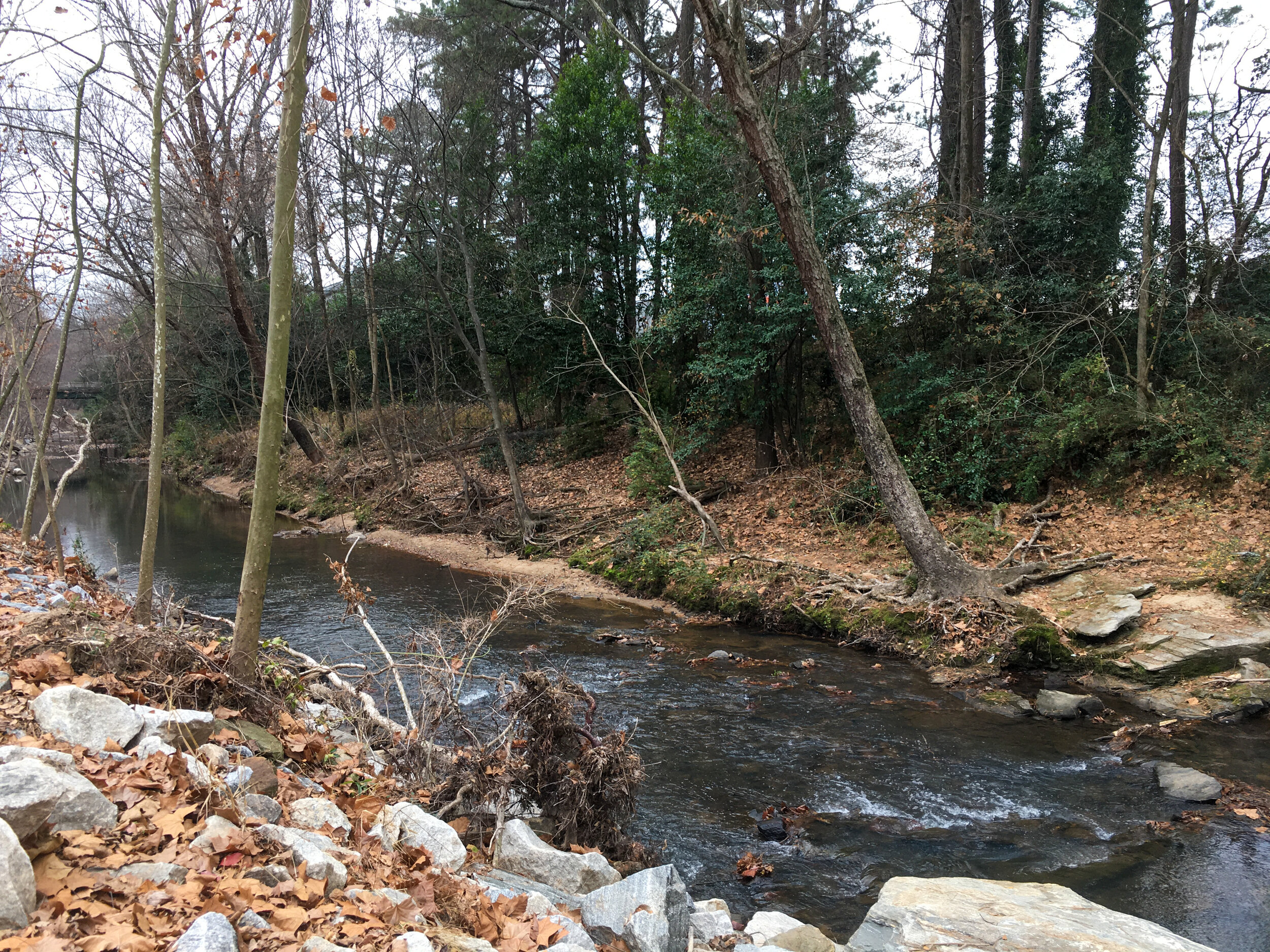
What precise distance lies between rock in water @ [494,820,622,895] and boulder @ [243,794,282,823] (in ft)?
4.15

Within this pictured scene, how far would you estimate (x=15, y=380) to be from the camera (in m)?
9.94

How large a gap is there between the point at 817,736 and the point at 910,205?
33.1 feet

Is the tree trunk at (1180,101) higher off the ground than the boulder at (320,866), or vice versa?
the tree trunk at (1180,101)

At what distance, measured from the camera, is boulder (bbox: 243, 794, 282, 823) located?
3.50 m

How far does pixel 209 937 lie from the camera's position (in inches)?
96.6

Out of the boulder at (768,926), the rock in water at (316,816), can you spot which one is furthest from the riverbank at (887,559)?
the rock in water at (316,816)

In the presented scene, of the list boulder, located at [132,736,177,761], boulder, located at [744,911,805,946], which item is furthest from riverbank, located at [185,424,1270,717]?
boulder, located at [132,736,177,761]

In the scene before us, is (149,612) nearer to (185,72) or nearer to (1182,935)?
(185,72)

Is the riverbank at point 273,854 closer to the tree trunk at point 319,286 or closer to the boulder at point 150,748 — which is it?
the boulder at point 150,748

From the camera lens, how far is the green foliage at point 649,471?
51.9ft

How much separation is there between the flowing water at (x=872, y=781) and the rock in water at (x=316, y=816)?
2.28m

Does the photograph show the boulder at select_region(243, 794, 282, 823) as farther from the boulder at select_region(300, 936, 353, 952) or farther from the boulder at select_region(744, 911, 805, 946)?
A: the boulder at select_region(744, 911, 805, 946)

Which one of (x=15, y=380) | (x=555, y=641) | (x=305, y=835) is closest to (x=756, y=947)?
(x=305, y=835)

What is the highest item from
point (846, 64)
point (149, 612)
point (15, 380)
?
point (846, 64)
